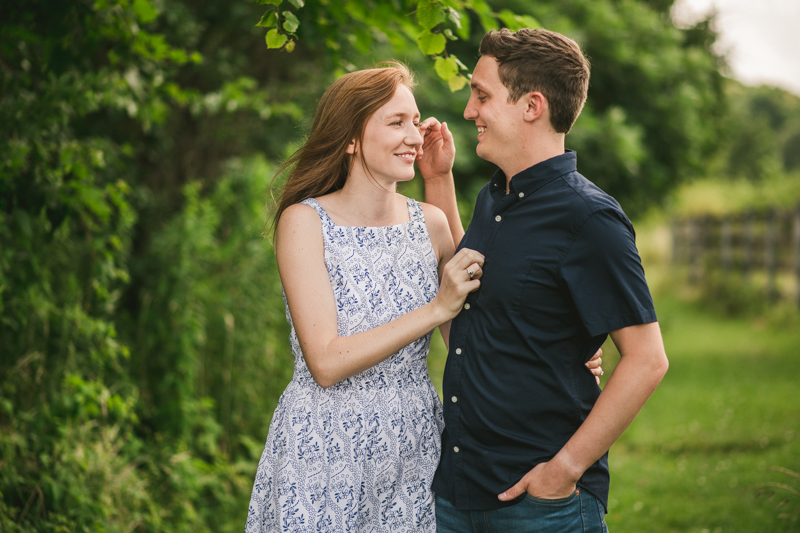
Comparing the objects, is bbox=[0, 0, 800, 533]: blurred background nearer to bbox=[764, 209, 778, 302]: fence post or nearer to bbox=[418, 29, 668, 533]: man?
bbox=[418, 29, 668, 533]: man

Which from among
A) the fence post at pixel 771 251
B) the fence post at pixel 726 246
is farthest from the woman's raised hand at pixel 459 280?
the fence post at pixel 726 246

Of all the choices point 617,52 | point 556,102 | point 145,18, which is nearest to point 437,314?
point 556,102

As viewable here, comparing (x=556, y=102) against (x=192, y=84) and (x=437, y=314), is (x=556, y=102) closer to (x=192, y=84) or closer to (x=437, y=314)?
(x=437, y=314)

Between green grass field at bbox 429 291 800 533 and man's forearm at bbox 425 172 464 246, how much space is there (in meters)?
1.66

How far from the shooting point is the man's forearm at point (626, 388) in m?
1.64

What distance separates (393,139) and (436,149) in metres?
0.27

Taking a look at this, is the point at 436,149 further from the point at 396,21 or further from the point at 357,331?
the point at 396,21

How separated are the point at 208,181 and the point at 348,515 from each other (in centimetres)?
516

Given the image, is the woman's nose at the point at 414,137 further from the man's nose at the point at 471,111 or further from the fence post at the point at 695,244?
the fence post at the point at 695,244

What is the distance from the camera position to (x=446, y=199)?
2445 millimetres

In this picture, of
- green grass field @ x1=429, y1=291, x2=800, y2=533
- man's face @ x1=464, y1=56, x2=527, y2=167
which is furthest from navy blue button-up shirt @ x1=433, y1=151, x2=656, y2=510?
green grass field @ x1=429, y1=291, x2=800, y2=533

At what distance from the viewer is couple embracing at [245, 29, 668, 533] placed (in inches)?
67.1

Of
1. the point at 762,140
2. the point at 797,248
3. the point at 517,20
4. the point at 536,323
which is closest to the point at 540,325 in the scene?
the point at 536,323

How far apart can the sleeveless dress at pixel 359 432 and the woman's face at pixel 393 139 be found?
0.22 metres
